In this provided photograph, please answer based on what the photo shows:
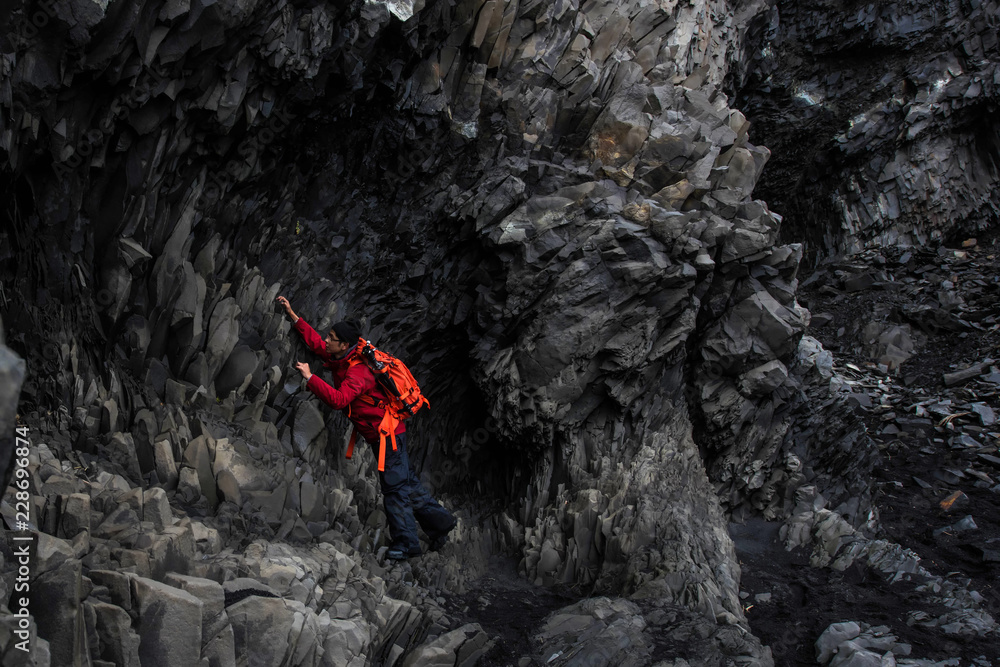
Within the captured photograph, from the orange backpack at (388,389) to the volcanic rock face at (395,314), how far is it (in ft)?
3.23

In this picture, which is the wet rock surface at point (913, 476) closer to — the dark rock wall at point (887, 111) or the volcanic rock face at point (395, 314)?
the volcanic rock face at point (395, 314)

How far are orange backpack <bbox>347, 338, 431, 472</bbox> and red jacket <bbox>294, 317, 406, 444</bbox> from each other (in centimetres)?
6

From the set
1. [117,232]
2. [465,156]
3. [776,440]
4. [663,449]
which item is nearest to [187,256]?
[117,232]

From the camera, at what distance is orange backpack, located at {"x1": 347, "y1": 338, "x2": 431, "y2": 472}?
24.5ft

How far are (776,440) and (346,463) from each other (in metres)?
9.25

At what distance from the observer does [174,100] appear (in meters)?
6.16

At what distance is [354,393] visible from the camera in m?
7.34

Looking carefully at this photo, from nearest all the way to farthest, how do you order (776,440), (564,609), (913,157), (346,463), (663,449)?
(564,609), (346,463), (663,449), (776,440), (913,157)

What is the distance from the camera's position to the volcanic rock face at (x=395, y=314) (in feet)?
16.8

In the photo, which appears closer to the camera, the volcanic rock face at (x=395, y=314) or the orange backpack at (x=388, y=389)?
the volcanic rock face at (x=395, y=314)

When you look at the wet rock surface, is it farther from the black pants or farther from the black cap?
the black cap

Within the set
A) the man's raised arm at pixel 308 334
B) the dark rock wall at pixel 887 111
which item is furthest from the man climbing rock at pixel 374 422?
the dark rock wall at pixel 887 111

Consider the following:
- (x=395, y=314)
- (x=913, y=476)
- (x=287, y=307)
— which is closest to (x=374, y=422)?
(x=287, y=307)

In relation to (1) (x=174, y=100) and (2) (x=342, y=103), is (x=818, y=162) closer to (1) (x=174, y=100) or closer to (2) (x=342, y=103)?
(2) (x=342, y=103)
